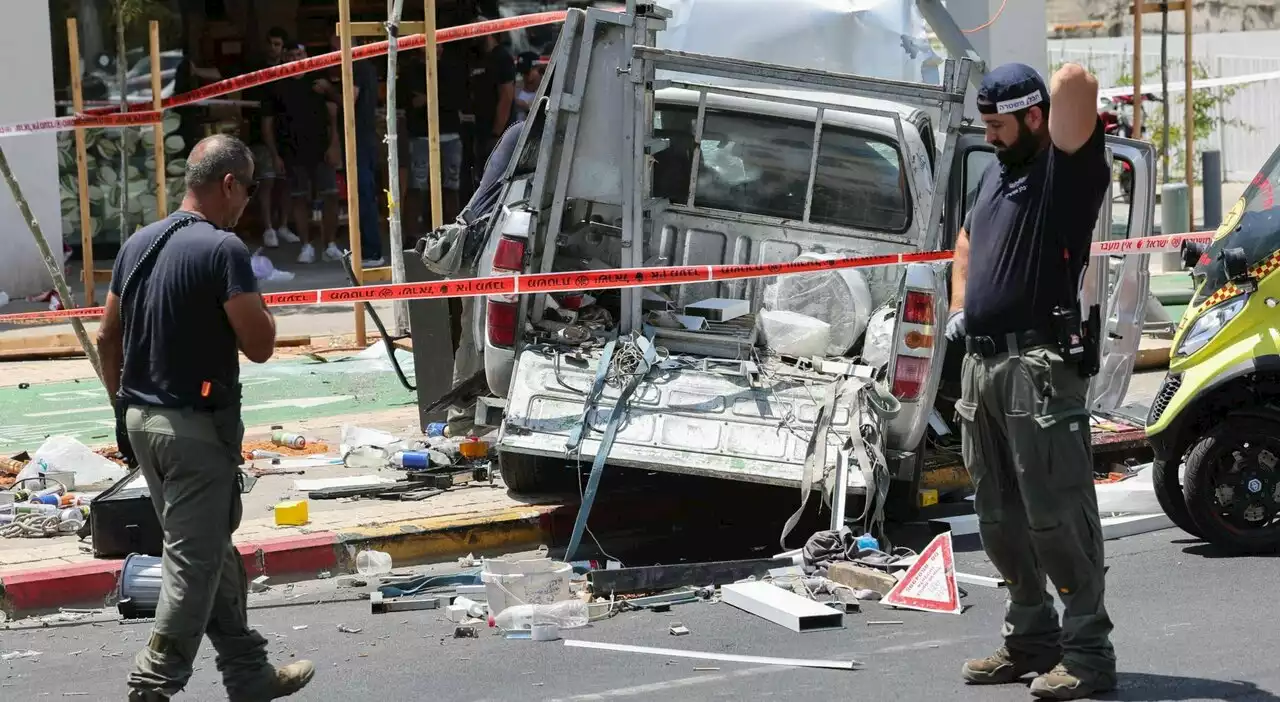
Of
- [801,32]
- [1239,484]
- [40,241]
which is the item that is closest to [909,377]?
[1239,484]

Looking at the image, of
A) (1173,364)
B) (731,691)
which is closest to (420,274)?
(1173,364)

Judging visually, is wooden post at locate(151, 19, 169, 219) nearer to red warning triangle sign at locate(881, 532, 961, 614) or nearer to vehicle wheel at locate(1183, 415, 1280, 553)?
red warning triangle sign at locate(881, 532, 961, 614)

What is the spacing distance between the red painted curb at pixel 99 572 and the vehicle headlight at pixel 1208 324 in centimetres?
368

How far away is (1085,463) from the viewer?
17.8ft

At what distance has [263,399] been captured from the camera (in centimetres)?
1127

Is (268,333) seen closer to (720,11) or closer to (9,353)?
(720,11)

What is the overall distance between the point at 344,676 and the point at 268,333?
4.33 feet

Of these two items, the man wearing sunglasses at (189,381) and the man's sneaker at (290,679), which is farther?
the man's sneaker at (290,679)

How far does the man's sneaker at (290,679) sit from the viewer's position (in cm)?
545

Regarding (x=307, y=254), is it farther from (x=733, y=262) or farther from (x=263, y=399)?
(x=733, y=262)

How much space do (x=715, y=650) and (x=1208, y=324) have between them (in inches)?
108

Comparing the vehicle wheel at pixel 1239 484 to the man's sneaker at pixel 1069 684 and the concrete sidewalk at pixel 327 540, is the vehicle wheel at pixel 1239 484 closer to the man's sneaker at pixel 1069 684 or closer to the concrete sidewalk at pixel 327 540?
the man's sneaker at pixel 1069 684

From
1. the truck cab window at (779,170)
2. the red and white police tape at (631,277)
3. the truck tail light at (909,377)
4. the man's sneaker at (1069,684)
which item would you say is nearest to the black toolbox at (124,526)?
the red and white police tape at (631,277)

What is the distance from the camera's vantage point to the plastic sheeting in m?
11.3
